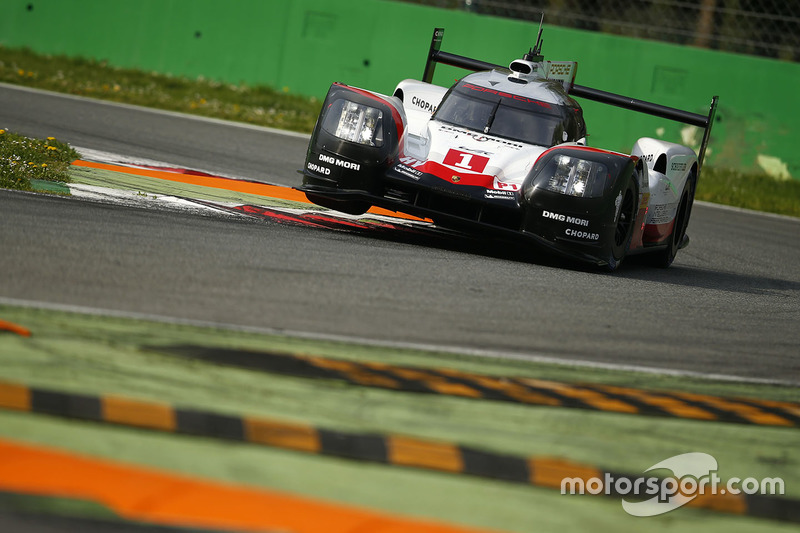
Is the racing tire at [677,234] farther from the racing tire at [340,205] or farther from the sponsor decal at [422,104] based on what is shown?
the racing tire at [340,205]

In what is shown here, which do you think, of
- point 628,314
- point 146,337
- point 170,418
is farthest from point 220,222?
point 170,418

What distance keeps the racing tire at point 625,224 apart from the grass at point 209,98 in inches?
312

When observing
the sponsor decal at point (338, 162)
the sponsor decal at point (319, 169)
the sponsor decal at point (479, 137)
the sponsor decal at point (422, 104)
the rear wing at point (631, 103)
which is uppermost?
the rear wing at point (631, 103)

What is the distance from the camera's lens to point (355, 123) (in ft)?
24.6

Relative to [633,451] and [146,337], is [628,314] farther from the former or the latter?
[146,337]

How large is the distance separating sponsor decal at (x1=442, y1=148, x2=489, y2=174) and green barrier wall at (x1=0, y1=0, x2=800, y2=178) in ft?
31.1

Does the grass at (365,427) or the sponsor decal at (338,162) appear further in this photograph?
the sponsor decal at (338,162)

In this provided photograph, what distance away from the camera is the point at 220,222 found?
7094 mm

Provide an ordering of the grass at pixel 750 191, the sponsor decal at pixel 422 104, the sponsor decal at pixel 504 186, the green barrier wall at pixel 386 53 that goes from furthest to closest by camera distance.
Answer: the green barrier wall at pixel 386 53, the grass at pixel 750 191, the sponsor decal at pixel 422 104, the sponsor decal at pixel 504 186

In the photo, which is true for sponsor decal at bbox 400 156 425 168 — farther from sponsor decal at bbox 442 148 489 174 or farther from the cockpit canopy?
the cockpit canopy

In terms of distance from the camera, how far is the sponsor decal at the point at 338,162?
734cm

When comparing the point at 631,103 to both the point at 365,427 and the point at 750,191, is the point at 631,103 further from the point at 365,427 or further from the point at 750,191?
the point at 750,191

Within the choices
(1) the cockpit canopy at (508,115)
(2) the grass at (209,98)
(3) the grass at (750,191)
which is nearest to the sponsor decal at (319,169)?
(1) the cockpit canopy at (508,115)

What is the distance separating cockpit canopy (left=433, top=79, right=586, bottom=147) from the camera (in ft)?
26.2
